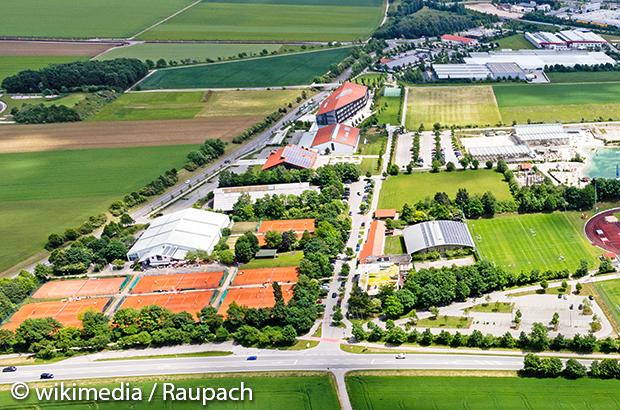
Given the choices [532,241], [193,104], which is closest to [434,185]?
[532,241]

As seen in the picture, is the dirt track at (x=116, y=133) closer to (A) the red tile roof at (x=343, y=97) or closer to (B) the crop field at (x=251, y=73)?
(A) the red tile roof at (x=343, y=97)

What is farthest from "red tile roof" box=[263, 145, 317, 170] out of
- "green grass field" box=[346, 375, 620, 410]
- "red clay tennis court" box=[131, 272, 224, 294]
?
"green grass field" box=[346, 375, 620, 410]

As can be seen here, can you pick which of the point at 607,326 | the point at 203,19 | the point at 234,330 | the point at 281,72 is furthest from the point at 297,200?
the point at 203,19

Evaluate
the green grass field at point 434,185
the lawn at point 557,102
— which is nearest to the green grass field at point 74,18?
the lawn at point 557,102

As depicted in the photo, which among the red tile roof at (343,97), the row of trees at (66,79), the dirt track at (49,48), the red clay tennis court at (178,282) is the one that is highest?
the dirt track at (49,48)

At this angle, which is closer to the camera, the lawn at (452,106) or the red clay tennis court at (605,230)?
the red clay tennis court at (605,230)

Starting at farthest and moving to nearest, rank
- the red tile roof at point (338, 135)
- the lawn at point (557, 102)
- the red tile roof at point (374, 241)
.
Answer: the lawn at point (557, 102) < the red tile roof at point (338, 135) < the red tile roof at point (374, 241)

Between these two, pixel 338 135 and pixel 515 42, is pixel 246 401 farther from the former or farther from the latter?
pixel 515 42

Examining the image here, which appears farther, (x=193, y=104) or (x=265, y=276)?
(x=193, y=104)

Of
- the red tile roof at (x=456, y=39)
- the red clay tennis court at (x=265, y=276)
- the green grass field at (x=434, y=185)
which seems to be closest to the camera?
the red clay tennis court at (x=265, y=276)
